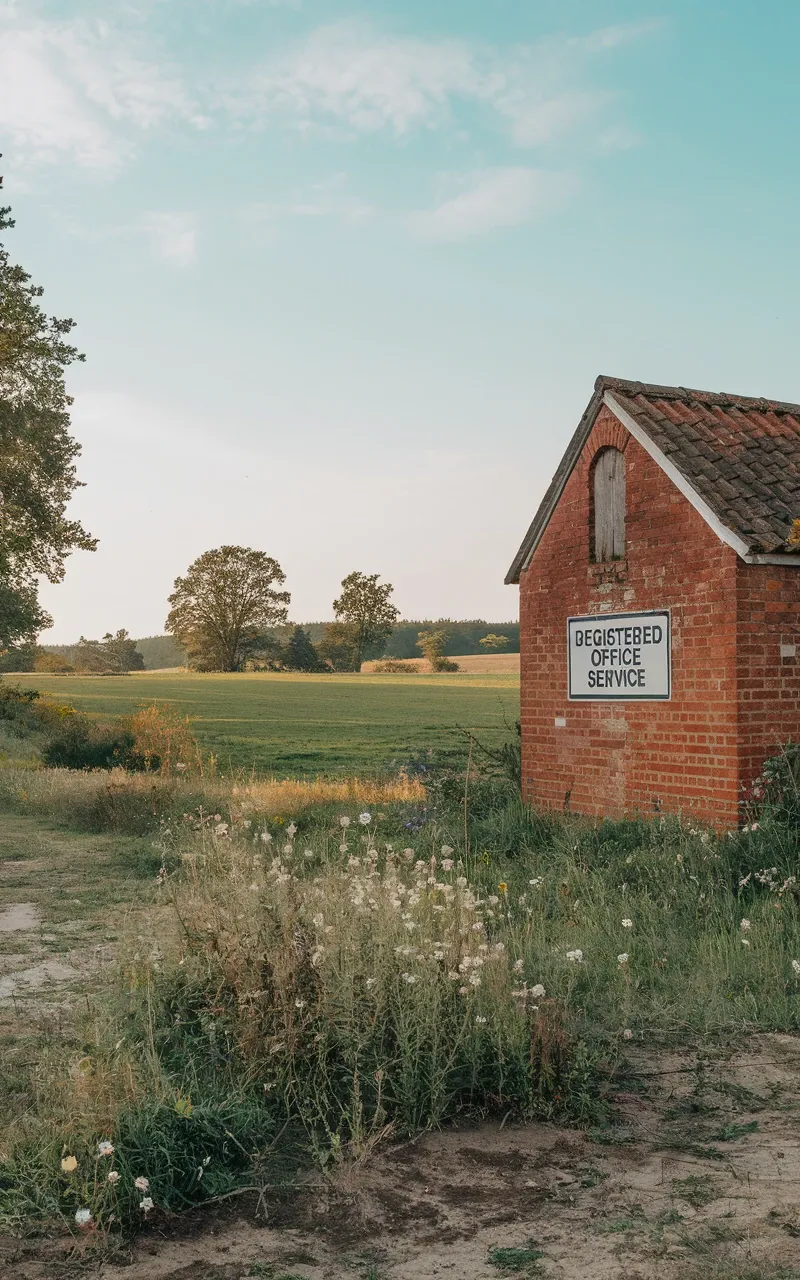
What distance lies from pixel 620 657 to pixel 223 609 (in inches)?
2904

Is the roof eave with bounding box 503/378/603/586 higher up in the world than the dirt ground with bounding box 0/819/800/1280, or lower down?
higher up

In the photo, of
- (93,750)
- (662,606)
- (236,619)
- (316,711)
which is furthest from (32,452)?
(236,619)

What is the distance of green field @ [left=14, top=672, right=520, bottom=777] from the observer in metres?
30.7

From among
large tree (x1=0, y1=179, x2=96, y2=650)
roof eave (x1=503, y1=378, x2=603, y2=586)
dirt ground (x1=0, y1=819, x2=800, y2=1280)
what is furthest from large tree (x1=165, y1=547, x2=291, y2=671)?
dirt ground (x1=0, y1=819, x2=800, y2=1280)

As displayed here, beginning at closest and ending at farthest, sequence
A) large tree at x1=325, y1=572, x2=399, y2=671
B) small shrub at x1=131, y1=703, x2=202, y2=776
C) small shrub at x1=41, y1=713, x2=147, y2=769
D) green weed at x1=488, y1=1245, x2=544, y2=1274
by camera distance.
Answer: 1. green weed at x1=488, y1=1245, x2=544, y2=1274
2. small shrub at x1=131, y1=703, x2=202, y2=776
3. small shrub at x1=41, y1=713, x2=147, y2=769
4. large tree at x1=325, y1=572, x2=399, y2=671

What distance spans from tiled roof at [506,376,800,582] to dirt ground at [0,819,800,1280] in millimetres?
6524

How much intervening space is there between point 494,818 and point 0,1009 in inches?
280

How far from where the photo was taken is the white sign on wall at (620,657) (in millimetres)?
11758

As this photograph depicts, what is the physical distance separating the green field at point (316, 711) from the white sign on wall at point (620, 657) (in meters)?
5.13

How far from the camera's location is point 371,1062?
5.17m

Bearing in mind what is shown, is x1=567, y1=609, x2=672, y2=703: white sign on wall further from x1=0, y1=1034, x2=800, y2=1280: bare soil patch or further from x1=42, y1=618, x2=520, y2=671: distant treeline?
x1=42, y1=618, x2=520, y2=671: distant treeline

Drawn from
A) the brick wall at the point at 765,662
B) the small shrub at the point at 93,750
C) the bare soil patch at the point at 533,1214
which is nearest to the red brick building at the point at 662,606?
the brick wall at the point at 765,662

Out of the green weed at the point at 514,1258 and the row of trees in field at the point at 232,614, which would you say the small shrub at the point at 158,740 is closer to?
the green weed at the point at 514,1258

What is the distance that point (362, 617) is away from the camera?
97.9 meters
